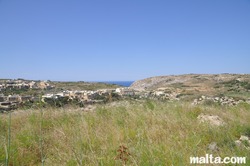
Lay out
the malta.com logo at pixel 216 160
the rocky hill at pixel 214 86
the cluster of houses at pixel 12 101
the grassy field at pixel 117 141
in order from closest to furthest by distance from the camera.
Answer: the malta.com logo at pixel 216 160
the grassy field at pixel 117 141
the cluster of houses at pixel 12 101
the rocky hill at pixel 214 86

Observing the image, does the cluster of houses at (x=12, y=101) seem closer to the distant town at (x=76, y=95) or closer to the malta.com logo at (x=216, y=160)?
the distant town at (x=76, y=95)

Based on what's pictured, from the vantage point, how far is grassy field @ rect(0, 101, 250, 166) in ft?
8.34

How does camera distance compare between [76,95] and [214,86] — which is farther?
[214,86]

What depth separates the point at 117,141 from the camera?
3.30 meters

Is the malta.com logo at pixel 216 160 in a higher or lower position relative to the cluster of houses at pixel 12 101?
lower

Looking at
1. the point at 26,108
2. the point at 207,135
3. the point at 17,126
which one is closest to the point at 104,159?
the point at 207,135

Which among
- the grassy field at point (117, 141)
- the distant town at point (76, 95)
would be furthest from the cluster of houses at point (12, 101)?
the grassy field at point (117, 141)

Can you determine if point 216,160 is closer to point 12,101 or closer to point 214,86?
point 12,101

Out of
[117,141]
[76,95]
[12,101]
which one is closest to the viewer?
[117,141]

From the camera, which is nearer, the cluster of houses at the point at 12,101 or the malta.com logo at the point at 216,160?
the malta.com logo at the point at 216,160

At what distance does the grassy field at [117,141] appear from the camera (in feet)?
8.34

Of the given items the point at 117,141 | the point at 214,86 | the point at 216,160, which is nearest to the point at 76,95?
the point at 117,141

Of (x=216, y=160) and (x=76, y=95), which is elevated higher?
(x=76, y=95)

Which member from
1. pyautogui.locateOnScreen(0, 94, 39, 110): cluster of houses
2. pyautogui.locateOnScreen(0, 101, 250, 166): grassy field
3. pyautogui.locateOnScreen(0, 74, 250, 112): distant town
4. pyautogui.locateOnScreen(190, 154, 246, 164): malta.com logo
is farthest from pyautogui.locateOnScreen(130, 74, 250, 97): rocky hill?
pyautogui.locateOnScreen(190, 154, 246, 164): malta.com logo
